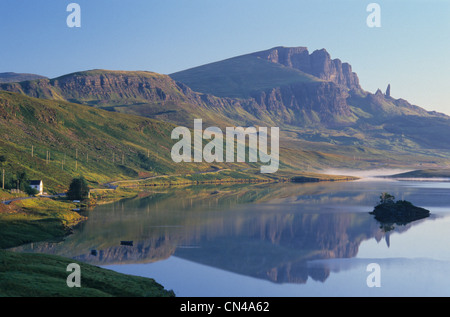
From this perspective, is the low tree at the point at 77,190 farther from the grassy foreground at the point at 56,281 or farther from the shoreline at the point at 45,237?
the grassy foreground at the point at 56,281

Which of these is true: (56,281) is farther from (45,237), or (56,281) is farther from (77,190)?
(77,190)

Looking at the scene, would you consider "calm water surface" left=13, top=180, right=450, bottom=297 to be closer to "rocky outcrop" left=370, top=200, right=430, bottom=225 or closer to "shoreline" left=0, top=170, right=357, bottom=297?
"rocky outcrop" left=370, top=200, right=430, bottom=225

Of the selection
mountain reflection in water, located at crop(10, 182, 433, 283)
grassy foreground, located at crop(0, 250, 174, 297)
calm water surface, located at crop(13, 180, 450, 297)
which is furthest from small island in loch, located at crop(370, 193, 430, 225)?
grassy foreground, located at crop(0, 250, 174, 297)

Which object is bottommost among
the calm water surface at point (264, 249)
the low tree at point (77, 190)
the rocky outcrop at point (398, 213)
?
the calm water surface at point (264, 249)

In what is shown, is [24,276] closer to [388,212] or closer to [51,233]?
[51,233]

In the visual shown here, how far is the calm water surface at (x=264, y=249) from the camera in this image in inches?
2955

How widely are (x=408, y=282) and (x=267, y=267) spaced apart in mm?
22306

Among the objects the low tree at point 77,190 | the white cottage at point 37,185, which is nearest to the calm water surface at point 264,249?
the low tree at point 77,190

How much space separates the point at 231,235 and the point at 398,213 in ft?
195

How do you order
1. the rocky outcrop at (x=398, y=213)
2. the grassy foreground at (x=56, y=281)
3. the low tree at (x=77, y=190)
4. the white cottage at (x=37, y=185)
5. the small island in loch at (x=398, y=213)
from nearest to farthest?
the grassy foreground at (x=56, y=281) < the rocky outcrop at (x=398, y=213) < the small island in loch at (x=398, y=213) < the white cottage at (x=37, y=185) < the low tree at (x=77, y=190)

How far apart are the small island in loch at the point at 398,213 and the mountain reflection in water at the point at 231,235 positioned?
157 inches

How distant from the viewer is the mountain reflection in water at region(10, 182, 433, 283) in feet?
292

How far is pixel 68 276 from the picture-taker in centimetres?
6312
